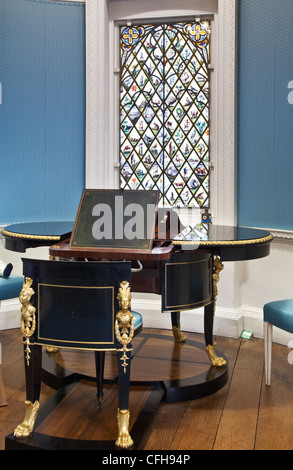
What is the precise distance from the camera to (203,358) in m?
3.07

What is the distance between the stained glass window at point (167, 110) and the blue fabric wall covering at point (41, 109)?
0.41 metres

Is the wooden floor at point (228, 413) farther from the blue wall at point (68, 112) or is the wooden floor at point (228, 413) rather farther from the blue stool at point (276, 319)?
the blue wall at point (68, 112)

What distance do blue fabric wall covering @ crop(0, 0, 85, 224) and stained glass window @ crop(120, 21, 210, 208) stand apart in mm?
415

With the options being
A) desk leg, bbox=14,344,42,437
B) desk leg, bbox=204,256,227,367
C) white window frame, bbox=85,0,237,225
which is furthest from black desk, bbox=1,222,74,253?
white window frame, bbox=85,0,237,225

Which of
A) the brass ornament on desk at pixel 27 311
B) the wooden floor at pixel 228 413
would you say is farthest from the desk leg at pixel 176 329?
the brass ornament on desk at pixel 27 311

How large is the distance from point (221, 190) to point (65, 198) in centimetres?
134

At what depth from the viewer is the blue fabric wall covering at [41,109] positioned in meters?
3.89

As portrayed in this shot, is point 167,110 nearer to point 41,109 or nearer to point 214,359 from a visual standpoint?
A: point 41,109

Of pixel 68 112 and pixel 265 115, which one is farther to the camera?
pixel 68 112

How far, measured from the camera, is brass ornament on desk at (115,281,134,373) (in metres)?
1.95

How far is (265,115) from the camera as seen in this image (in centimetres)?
368

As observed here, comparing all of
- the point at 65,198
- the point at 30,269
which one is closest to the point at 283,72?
the point at 65,198

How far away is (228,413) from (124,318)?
3.12ft

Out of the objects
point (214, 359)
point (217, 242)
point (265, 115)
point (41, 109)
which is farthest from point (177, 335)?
point (41, 109)
